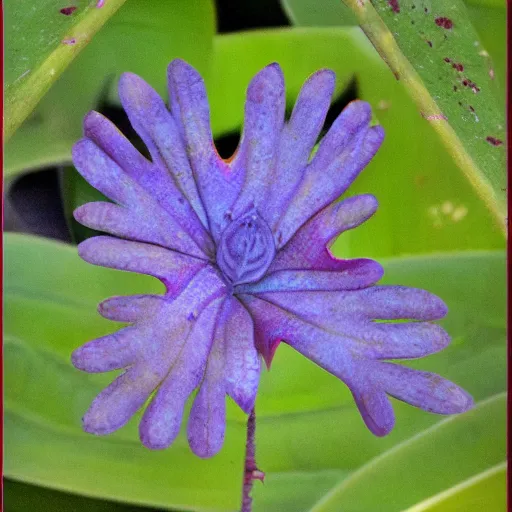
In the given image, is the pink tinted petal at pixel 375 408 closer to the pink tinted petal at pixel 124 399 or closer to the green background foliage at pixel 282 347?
the green background foliage at pixel 282 347

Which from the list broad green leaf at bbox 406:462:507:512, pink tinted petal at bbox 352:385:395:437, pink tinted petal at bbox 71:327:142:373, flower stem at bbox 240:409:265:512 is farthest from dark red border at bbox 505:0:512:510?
pink tinted petal at bbox 71:327:142:373

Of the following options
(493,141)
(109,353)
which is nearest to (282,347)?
(109,353)

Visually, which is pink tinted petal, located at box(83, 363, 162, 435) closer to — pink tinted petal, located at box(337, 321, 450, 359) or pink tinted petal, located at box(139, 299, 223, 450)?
pink tinted petal, located at box(139, 299, 223, 450)

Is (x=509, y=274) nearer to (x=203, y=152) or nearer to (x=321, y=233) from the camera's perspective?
(x=321, y=233)

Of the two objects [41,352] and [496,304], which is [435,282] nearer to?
[496,304]

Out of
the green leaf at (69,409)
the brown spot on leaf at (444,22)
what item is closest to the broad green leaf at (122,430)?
the green leaf at (69,409)

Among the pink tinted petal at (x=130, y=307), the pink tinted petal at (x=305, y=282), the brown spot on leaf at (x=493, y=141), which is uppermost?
the brown spot on leaf at (x=493, y=141)
